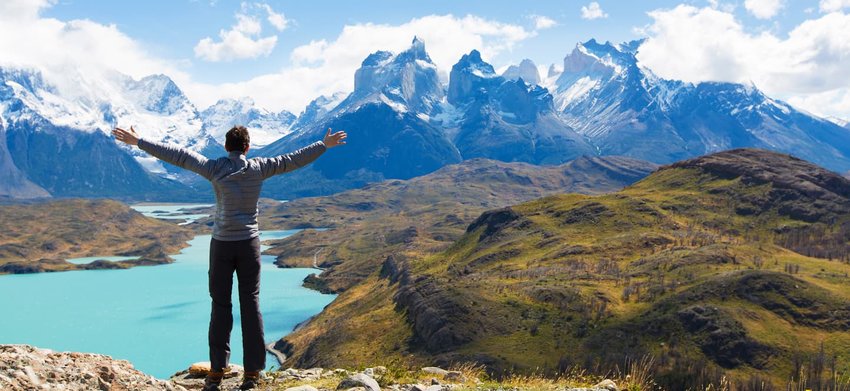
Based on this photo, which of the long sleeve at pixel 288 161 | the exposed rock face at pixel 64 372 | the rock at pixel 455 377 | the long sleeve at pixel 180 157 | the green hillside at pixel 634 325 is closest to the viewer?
the exposed rock face at pixel 64 372

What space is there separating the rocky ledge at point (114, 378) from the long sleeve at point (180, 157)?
17.7 feet

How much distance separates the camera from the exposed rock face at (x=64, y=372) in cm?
1371

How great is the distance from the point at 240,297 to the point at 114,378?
3587mm

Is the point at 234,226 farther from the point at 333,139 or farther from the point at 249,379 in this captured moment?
the point at 249,379

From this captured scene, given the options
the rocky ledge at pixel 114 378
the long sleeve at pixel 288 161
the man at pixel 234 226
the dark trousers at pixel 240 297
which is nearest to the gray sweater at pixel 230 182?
the man at pixel 234 226

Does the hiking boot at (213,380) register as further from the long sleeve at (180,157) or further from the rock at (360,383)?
the long sleeve at (180,157)

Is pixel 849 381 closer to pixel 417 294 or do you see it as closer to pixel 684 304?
pixel 684 304

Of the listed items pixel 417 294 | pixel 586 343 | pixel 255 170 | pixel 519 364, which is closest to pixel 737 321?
pixel 586 343

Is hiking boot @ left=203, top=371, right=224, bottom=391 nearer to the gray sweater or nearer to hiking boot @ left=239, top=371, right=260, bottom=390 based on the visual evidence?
hiking boot @ left=239, top=371, right=260, bottom=390

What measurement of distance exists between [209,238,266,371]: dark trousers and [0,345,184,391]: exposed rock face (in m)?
1.76

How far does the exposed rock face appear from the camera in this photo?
540 inches

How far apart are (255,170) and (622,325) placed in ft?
473

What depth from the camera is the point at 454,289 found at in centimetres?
17925

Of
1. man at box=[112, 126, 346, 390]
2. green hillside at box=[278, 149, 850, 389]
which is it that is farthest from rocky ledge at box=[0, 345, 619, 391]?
green hillside at box=[278, 149, 850, 389]
